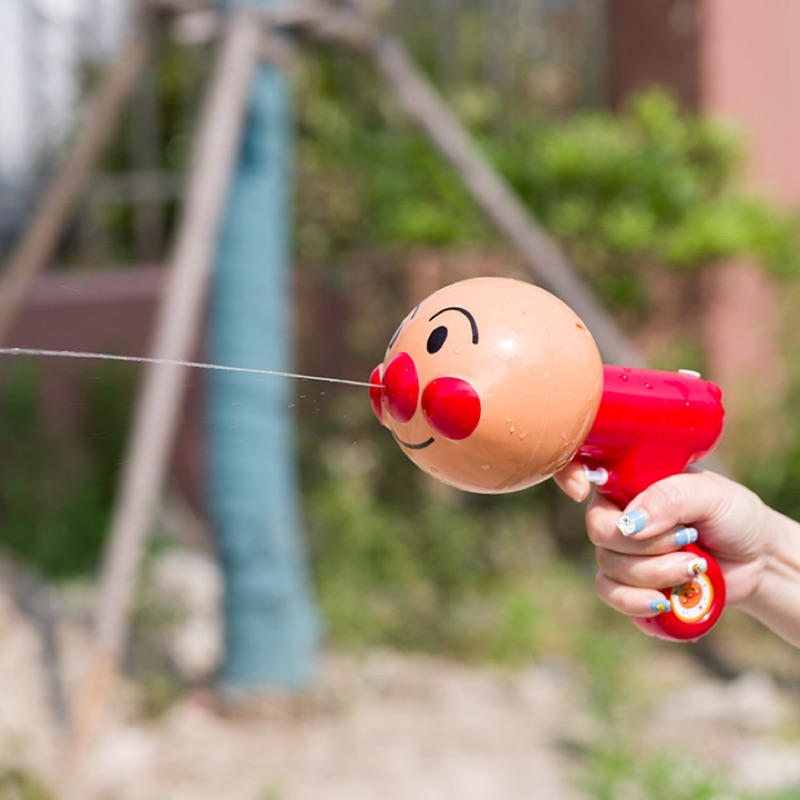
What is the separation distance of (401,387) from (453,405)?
0.05m

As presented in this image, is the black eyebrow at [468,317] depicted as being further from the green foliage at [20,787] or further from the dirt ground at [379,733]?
the dirt ground at [379,733]

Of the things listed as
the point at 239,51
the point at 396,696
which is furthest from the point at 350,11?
the point at 396,696

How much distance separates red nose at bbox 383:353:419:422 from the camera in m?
1.02

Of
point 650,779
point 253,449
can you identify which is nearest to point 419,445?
point 650,779

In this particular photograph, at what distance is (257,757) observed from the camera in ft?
10.2

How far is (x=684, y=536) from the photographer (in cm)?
113

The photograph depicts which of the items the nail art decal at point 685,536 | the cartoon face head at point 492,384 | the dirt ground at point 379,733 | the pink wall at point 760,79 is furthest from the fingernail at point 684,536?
the pink wall at point 760,79

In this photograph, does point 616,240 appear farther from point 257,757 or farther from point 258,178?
point 257,757

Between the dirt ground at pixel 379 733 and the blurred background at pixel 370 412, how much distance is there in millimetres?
11

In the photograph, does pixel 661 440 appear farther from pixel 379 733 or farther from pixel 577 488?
pixel 379 733

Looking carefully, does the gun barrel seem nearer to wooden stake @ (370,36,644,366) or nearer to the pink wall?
wooden stake @ (370,36,644,366)

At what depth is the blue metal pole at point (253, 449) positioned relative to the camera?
334 cm

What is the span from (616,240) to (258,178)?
6.06 ft

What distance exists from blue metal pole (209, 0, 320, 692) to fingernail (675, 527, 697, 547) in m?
2.28
